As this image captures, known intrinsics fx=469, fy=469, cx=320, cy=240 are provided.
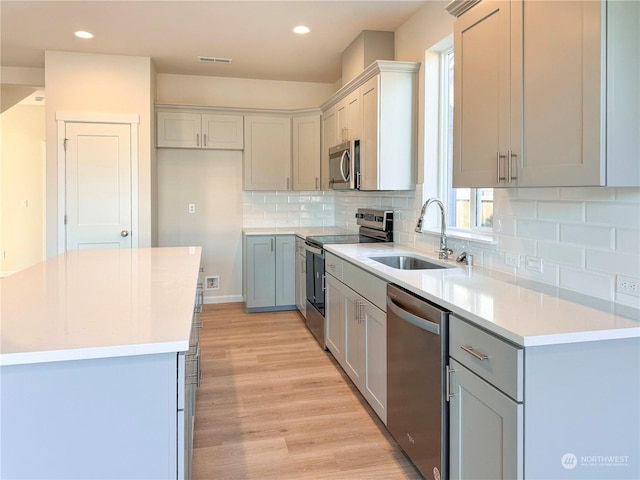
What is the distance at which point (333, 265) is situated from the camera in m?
3.45

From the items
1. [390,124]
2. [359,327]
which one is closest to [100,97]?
[390,124]

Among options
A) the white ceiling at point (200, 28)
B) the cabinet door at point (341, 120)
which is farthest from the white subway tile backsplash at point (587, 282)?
the cabinet door at point (341, 120)

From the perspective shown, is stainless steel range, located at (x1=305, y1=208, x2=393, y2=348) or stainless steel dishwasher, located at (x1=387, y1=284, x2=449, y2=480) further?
stainless steel range, located at (x1=305, y1=208, x2=393, y2=348)

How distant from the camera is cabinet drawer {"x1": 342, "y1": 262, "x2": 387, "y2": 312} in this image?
2.46 m

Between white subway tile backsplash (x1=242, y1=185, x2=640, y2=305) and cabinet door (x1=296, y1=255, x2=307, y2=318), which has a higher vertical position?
white subway tile backsplash (x1=242, y1=185, x2=640, y2=305)

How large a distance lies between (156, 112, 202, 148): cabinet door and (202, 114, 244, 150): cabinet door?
0.27 ft

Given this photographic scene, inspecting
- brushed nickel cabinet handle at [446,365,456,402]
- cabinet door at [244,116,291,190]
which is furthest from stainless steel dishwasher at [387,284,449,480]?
cabinet door at [244,116,291,190]

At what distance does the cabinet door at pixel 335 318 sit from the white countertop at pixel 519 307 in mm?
796

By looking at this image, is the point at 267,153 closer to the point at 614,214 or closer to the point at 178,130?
the point at 178,130

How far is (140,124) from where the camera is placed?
474cm

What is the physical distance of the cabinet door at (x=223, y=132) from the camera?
5234 millimetres

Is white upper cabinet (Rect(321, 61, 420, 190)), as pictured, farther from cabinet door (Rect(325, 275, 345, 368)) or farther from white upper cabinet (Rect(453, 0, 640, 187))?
white upper cabinet (Rect(453, 0, 640, 187))

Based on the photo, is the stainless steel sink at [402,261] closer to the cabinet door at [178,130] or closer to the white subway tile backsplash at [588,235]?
the white subway tile backsplash at [588,235]

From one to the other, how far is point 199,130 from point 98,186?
1.23 m
